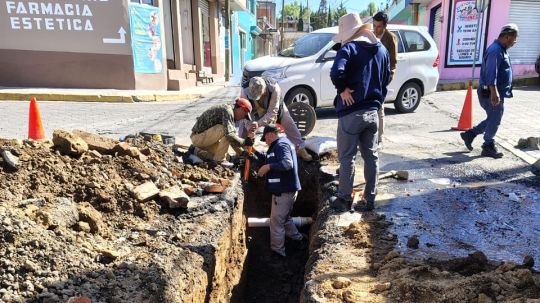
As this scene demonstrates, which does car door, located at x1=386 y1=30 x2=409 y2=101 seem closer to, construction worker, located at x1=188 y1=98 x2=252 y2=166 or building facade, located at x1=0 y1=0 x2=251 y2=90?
construction worker, located at x1=188 y1=98 x2=252 y2=166

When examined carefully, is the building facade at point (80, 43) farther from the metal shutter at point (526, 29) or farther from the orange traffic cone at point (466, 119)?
the metal shutter at point (526, 29)

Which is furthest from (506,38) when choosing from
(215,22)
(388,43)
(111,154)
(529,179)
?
(215,22)

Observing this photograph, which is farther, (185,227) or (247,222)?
(247,222)

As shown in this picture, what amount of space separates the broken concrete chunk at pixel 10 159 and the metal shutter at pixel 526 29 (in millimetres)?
16736

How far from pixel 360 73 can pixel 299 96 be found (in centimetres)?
495

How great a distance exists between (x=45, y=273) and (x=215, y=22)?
2034cm

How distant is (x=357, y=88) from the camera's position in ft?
12.3

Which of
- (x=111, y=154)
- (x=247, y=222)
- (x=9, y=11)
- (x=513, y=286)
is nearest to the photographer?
(x=513, y=286)

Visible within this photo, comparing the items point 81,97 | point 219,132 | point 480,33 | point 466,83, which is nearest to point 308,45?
point 219,132

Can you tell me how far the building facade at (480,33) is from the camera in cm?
1548

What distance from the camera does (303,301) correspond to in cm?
299

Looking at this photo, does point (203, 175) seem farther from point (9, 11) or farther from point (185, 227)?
point (9, 11)

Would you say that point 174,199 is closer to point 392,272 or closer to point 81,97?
point 392,272

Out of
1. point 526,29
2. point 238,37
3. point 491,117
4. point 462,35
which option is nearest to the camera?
point 491,117
